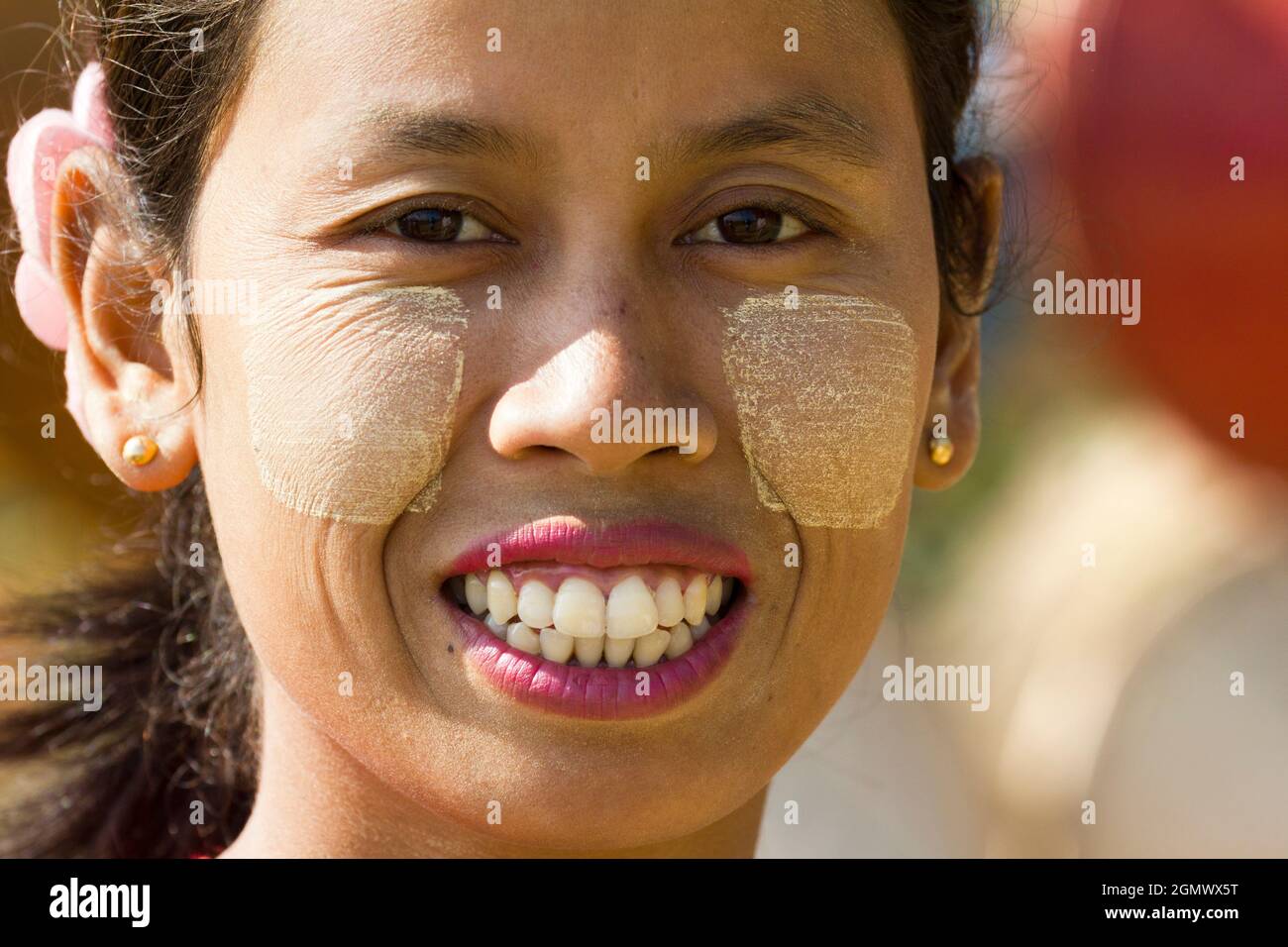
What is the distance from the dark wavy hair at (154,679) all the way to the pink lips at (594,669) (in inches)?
30.9

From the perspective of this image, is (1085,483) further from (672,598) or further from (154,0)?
(154,0)

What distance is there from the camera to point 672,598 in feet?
6.24

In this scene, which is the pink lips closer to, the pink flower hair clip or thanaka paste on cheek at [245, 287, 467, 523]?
thanaka paste on cheek at [245, 287, 467, 523]

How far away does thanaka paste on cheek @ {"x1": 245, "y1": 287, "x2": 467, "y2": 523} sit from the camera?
187cm

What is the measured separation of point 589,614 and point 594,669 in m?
0.07

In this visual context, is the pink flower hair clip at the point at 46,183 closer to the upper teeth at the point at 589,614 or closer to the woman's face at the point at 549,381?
the woman's face at the point at 549,381

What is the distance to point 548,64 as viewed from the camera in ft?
5.98

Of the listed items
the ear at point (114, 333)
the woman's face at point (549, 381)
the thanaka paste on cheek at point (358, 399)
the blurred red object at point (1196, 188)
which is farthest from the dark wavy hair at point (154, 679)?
the blurred red object at point (1196, 188)

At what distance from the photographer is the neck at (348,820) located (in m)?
2.13

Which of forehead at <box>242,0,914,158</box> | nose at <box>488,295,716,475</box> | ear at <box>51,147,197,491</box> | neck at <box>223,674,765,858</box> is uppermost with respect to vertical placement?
forehead at <box>242,0,914,158</box>

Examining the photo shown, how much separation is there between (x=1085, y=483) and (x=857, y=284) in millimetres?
2638

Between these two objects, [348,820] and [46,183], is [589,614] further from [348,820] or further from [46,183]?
[46,183]

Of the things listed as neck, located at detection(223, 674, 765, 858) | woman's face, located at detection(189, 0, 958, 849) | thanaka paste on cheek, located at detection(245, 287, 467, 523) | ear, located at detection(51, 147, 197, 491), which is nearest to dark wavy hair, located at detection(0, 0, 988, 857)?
ear, located at detection(51, 147, 197, 491)

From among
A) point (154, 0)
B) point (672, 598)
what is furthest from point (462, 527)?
point (154, 0)
